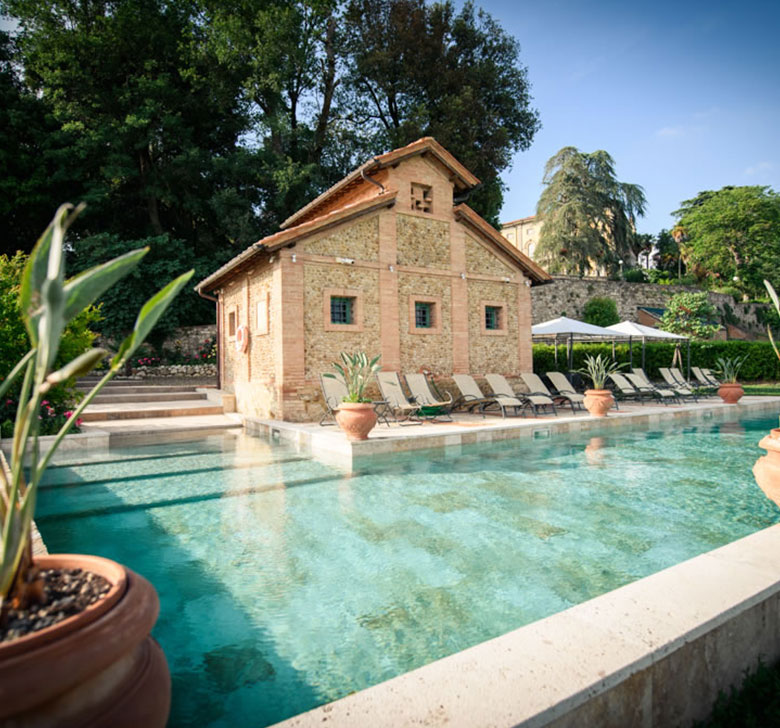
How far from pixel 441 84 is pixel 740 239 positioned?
34.2 metres

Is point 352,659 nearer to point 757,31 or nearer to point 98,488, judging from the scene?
point 98,488

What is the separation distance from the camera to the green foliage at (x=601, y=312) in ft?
97.8

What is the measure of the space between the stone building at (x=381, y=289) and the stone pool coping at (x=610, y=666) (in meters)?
9.57

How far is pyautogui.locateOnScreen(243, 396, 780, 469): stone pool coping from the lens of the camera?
8.25 metres

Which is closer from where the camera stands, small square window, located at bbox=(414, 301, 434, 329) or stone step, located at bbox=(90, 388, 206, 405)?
small square window, located at bbox=(414, 301, 434, 329)

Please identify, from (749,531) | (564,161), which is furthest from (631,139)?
(564,161)

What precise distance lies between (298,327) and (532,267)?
25.4ft

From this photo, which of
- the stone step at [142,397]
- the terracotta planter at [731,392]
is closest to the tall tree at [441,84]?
the terracotta planter at [731,392]

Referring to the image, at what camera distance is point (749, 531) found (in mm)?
4512

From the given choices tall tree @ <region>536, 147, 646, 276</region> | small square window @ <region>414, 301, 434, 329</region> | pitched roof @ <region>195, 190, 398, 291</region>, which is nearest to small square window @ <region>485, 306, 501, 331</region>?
small square window @ <region>414, 301, 434, 329</region>

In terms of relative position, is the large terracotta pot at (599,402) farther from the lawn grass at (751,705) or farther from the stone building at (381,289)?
the lawn grass at (751,705)

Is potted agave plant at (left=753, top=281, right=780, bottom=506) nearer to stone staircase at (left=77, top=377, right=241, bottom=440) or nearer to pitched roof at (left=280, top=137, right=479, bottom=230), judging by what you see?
stone staircase at (left=77, top=377, right=241, bottom=440)

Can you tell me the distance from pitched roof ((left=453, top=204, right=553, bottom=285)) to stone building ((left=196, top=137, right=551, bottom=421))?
39 mm

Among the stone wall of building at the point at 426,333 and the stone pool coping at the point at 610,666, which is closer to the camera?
the stone pool coping at the point at 610,666
